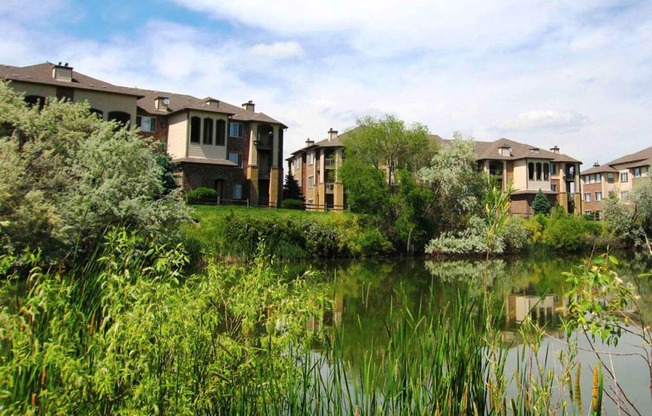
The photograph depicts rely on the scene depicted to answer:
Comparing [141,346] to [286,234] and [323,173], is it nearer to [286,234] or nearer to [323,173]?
[286,234]

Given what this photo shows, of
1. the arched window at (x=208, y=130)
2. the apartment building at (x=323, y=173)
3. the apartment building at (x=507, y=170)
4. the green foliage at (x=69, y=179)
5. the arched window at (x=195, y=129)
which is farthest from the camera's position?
the apartment building at (x=507, y=170)

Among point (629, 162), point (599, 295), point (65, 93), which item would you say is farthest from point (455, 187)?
point (629, 162)

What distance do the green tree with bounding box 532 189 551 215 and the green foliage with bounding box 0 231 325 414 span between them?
55477 mm

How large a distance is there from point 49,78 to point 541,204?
47.4 m

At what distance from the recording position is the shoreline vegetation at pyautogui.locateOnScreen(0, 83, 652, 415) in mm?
4043

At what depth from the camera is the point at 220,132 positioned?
148ft

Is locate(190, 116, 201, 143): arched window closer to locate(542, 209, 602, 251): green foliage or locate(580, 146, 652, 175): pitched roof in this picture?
locate(542, 209, 602, 251): green foliage

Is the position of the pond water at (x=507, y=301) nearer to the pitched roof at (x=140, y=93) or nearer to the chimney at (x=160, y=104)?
the pitched roof at (x=140, y=93)

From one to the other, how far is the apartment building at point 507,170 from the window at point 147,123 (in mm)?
16767

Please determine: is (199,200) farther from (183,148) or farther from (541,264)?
(541,264)

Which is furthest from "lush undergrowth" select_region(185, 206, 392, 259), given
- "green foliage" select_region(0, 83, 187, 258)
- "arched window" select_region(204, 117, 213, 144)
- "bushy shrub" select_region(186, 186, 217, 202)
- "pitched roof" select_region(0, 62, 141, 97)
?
"pitched roof" select_region(0, 62, 141, 97)

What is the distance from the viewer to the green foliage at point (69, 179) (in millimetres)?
16734

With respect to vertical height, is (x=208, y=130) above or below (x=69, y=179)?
above

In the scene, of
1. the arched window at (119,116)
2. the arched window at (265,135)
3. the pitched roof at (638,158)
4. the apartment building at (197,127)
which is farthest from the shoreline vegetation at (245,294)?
the pitched roof at (638,158)
